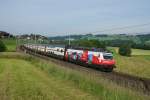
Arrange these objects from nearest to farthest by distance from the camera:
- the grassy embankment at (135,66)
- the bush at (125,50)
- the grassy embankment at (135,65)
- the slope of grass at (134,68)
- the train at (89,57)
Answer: the train at (89,57) → the slope of grass at (134,68) → the grassy embankment at (135,66) → the grassy embankment at (135,65) → the bush at (125,50)

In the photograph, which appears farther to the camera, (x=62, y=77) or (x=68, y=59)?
(x=68, y=59)

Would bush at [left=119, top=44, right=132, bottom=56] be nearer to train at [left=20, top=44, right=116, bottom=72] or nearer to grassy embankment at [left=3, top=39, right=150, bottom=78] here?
grassy embankment at [left=3, top=39, right=150, bottom=78]

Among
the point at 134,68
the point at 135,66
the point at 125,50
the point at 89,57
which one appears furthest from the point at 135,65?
the point at 125,50

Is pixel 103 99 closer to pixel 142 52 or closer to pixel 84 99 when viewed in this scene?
pixel 84 99

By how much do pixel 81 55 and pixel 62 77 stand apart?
16.8 meters

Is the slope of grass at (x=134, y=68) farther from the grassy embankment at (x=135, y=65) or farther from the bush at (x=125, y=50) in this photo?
the bush at (x=125, y=50)

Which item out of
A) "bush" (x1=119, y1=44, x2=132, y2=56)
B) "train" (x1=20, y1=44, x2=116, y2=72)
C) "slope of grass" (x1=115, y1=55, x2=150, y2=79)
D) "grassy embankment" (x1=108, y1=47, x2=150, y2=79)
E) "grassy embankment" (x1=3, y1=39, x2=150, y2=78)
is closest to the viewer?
"train" (x1=20, y1=44, x2=116, y2=72)

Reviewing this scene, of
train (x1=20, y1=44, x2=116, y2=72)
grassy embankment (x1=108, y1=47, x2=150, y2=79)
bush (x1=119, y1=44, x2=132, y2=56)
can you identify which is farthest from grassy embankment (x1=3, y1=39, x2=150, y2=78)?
train (x1=20, y1=44, x2=116, y2=72)

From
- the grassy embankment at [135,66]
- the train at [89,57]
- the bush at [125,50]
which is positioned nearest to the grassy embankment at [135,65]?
the grassy embankment at [135,66]

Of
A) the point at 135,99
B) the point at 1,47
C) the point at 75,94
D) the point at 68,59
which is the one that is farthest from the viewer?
the point at 1,47

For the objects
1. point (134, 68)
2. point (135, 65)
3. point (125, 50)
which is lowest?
point (135, 65)

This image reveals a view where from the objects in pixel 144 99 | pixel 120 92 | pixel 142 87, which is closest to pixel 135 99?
pixel 144 99

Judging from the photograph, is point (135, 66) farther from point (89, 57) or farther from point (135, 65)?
point (89, 57)

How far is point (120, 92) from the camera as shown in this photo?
1418 cm
